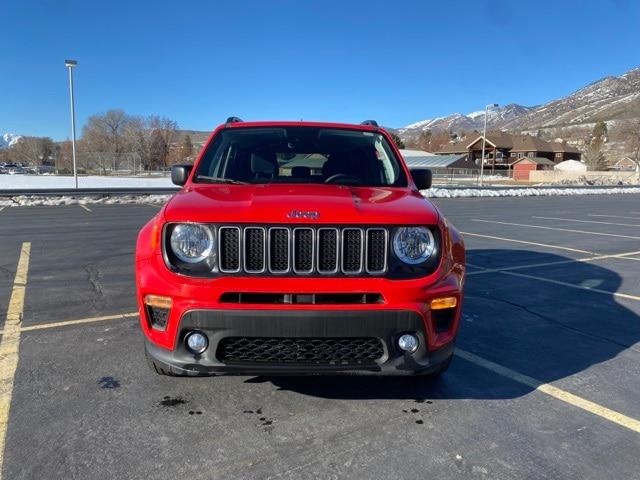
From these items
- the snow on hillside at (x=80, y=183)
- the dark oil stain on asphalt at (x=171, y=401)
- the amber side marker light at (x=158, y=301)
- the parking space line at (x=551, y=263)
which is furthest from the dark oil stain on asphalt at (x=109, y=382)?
the snow on hillside at (x=80, y=183)

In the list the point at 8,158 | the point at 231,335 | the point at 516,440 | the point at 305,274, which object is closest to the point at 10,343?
the point at 231,335

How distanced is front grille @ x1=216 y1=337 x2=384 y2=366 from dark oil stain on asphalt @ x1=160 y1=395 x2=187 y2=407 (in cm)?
69

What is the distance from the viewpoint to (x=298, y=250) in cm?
286

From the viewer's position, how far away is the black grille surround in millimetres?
2816

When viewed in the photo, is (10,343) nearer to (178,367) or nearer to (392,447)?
(178,367)

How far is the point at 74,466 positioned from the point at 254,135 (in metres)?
2.95

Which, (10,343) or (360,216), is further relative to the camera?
(10,343)

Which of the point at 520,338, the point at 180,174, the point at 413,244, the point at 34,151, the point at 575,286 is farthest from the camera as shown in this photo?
the point at 34,151

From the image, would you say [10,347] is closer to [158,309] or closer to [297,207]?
[158,309]

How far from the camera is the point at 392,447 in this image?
276 cm

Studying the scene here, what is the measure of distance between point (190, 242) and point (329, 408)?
136 centimetres

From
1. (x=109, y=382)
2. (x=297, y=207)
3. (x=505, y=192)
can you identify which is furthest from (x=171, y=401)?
(x=505, y=192)

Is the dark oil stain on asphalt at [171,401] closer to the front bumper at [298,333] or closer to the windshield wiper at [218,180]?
the front bumper at [298,333]

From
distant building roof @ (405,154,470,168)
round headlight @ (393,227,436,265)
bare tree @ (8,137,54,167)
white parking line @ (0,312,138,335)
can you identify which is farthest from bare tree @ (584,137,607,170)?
bare tree @ (8,137,54,167)
